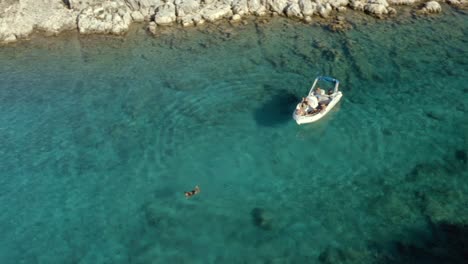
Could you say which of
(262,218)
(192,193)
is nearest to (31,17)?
(192,193)

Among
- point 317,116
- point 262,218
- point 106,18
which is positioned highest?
point 106,18

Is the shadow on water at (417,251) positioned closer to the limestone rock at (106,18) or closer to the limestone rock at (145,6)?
the limestone rock at (106,18)

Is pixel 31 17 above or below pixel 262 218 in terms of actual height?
above

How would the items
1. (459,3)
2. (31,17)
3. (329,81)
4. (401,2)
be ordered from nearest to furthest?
(329,81)
(459,3)
(401,2)
(31,17)

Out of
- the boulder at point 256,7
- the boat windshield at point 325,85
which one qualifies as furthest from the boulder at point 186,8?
the boat windshield at point 325,85

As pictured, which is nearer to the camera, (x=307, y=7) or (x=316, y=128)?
(x=316, y=128)

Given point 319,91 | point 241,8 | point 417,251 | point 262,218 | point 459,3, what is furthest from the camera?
point 459,3

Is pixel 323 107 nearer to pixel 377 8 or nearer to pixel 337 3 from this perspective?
pixel 337 3

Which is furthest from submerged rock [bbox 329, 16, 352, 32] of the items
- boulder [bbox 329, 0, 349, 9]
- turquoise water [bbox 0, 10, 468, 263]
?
boulder [bbox 329, 0, 349, 9]
